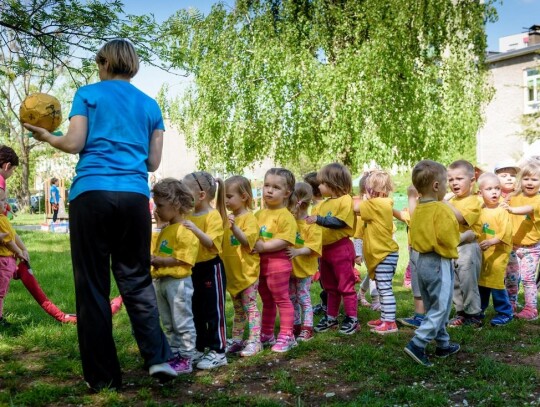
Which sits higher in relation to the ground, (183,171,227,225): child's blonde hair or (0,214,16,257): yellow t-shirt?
(183,171,227,225): child's blonde hair

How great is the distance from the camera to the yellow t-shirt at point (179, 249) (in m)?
4.62

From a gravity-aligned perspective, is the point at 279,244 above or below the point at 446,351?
above

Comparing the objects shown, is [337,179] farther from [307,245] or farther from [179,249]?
[179,249]

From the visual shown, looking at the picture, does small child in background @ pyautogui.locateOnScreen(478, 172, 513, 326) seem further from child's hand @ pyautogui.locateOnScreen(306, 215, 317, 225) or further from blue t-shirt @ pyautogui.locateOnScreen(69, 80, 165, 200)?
blue t-shirt @ pyautogui.locateOnScreen(69, 80, 165, 200)

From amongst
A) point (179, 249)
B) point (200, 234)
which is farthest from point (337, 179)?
point (179, 249)

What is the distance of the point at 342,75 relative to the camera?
1644cm

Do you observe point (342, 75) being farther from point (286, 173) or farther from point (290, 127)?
point (286, 173)

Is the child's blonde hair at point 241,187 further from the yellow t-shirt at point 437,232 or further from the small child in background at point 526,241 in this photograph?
the small child in background at point 526,241

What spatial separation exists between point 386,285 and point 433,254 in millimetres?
1033

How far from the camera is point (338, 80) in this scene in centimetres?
1638

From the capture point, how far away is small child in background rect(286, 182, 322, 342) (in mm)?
5680

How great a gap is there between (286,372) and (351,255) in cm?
168

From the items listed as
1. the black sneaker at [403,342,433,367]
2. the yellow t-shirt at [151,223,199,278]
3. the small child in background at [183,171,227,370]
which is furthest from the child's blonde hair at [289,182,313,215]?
the black sneaker at [403,342,433,367]

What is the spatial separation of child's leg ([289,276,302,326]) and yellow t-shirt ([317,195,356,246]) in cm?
49
